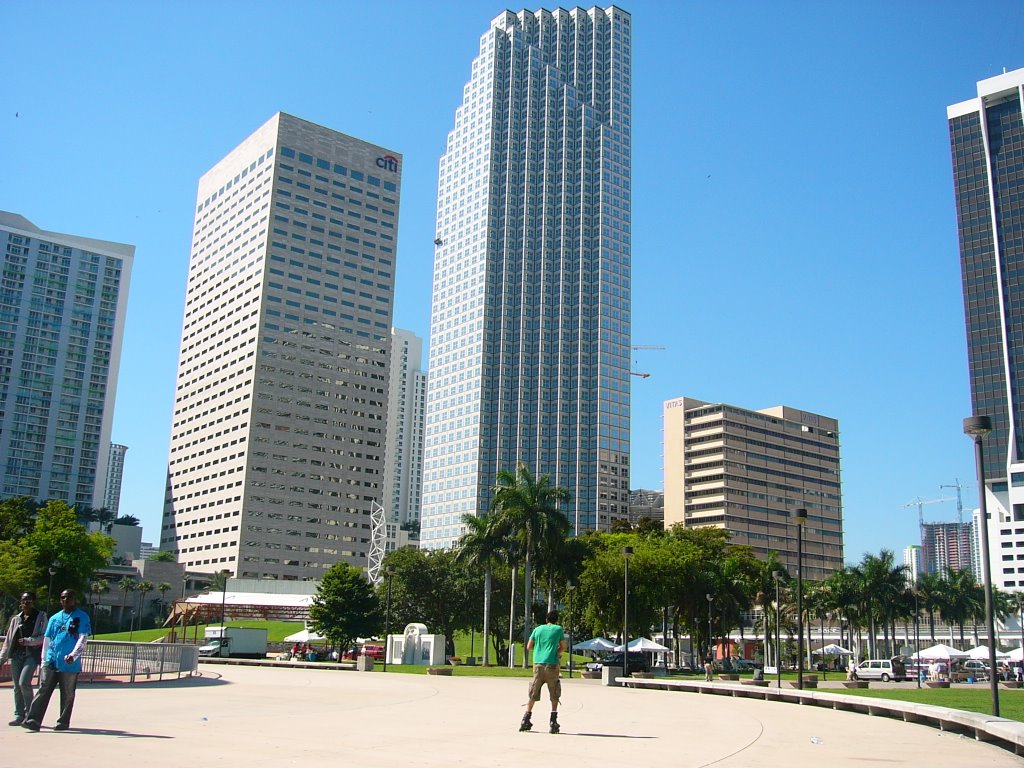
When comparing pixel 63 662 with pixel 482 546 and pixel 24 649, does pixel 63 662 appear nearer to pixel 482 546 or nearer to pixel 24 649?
pixel 24 649

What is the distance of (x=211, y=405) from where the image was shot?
18825 centimetres

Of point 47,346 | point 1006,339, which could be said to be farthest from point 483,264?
point 1006,339

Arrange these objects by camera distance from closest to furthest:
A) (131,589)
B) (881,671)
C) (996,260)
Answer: (881,671), (131,589), (996,260)

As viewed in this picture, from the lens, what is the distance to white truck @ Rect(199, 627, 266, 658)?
61625mm

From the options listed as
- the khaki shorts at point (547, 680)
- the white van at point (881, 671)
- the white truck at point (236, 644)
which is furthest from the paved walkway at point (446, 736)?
the white van at point (881, 671)

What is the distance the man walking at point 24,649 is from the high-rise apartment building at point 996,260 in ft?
567

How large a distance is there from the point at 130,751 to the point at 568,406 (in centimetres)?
18264

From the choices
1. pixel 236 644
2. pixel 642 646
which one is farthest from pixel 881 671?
pixel 236 644

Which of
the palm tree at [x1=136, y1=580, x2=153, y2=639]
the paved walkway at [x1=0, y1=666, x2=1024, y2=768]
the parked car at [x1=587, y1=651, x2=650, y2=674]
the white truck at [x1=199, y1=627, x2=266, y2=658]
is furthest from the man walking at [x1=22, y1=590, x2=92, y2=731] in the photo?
the palm tree at [x1=136, y1=580, x2=153, y2=639]

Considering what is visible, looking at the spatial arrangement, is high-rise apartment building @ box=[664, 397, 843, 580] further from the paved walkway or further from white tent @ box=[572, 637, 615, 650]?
the paved walkway

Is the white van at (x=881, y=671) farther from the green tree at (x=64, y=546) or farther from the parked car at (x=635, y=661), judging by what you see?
the green tree at (x=64, y=546)

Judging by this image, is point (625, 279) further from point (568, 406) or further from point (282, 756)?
point (282, 756)

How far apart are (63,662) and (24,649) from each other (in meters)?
1.23

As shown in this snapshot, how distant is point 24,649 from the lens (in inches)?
524
